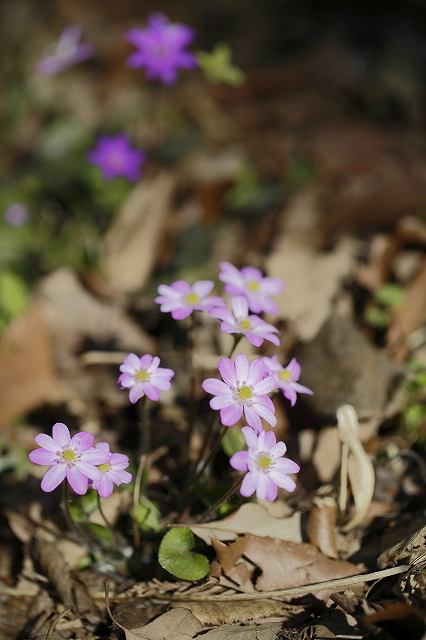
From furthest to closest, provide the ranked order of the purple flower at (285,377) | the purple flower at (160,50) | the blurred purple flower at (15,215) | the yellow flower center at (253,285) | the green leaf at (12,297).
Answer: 1. the blurred purple flower at (15,215)
2. the purple flower at (160,50)
3. the green leaf at (12,297)
4. the yellow flower center at (253,285)
5. the purple flower at (285,377)

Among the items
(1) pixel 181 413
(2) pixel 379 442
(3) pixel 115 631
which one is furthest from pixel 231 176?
(3) pixel 115 631

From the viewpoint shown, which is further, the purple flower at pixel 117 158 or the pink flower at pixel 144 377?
the purple flower at pixel 117 158

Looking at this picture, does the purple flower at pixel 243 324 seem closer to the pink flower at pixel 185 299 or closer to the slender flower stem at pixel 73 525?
the pink flower at pixel 185 299

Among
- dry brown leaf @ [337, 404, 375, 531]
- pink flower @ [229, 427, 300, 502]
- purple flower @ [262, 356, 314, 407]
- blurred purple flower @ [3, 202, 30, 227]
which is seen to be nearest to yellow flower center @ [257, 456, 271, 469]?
pink flower @ [229, 427, 300, 502]

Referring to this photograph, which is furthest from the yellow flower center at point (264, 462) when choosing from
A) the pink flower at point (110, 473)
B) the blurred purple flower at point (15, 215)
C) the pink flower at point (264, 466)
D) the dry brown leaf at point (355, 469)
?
the blurred purple flower at point (15, 215)

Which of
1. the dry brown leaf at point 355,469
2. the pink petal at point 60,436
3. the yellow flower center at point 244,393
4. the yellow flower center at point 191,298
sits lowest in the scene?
the dry brown leaf at point 355,469

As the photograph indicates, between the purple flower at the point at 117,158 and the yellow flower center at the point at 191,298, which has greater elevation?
the yellow flower center at the point at 191,298

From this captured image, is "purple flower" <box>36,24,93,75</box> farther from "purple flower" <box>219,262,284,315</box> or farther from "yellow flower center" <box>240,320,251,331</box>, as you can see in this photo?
"yellow flower center" <box>240,320,251,331</box>

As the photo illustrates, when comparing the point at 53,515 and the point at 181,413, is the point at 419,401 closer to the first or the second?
the point at 181,413
